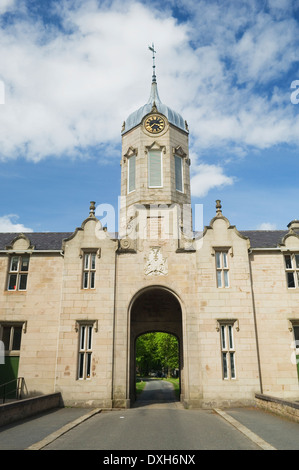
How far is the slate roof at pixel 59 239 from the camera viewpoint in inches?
888

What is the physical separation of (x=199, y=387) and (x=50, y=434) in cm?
986

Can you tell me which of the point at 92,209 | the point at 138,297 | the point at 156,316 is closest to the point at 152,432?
the point at 138,297

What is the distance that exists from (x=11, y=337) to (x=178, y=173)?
1611cm

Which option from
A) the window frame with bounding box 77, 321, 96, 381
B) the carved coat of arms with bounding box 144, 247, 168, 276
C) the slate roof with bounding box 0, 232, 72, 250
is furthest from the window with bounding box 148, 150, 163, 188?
the window frame with bounding box 77, 321, 96, 381

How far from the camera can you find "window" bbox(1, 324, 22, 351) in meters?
20.2

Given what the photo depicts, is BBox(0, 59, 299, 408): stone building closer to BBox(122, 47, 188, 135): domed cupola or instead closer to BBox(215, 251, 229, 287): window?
BBox(215, 251, 229, 287): window

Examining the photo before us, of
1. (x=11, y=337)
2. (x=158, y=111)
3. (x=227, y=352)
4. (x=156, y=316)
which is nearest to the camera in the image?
(x=227, y=352)

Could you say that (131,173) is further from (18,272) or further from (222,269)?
(18,272)

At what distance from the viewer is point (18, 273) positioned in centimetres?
2141

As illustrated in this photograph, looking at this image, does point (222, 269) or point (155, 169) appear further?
point (155, 169)

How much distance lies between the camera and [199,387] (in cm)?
1853

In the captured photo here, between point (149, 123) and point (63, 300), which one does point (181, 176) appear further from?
point (63, 300)

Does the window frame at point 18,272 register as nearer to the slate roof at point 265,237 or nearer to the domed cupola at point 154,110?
the domed cupola at point 154,110

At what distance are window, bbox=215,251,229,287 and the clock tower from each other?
4.71m
